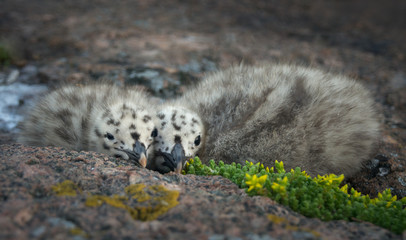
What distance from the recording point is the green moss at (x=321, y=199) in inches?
124

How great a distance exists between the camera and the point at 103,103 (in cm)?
438

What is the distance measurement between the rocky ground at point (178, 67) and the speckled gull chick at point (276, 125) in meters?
0.54

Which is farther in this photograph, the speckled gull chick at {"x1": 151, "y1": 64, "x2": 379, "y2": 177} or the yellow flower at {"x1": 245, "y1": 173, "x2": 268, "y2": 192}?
the speckled gull chick at {"x1": 151, "y1": 64, "x2": 379, "y2": 177}

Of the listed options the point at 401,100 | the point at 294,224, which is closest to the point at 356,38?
the point at 401,100

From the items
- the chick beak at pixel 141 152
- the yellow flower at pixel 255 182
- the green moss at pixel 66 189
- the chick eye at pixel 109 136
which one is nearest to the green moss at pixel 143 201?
the green moss at pixel 66 189

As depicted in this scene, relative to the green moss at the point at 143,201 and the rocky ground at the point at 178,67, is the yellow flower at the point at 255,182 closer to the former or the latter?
the rocky ground at the point at 178,67

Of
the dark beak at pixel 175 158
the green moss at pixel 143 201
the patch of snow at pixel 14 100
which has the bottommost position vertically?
the patch of snow at pixel 14 100

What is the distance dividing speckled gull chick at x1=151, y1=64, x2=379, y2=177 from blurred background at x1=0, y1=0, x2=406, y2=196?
0.59 m

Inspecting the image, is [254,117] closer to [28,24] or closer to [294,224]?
[294,224]

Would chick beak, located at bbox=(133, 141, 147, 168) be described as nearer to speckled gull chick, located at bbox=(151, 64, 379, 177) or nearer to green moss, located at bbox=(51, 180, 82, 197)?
speckled gull chick, located at bbox=(151, 64, 379, 177)

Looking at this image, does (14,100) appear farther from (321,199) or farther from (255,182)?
(321,199)

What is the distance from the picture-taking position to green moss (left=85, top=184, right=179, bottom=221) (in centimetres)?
274

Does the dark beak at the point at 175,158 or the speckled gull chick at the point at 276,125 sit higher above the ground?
the speckled gull chick at the point at 276,125

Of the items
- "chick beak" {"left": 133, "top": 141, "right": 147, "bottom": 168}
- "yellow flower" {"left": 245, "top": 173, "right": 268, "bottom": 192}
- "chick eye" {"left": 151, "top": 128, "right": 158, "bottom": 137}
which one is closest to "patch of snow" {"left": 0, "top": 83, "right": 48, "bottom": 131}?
"chick eye" {"left": 151, "top": 128, "right": 158, "bottom": 137}
